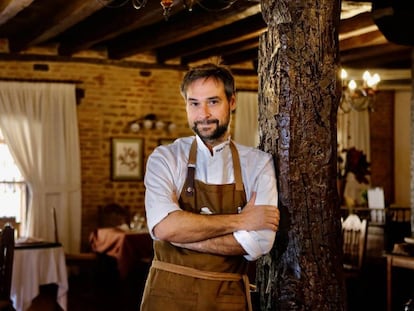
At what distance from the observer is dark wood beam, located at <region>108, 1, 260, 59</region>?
7.64 meters

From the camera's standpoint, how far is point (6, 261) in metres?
5.77

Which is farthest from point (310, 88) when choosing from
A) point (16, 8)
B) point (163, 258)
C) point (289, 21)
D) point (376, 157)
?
point (376, 157)

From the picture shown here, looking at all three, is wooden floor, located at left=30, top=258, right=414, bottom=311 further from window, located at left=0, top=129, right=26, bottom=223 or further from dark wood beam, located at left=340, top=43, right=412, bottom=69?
dark wood beam, located at left=340, top=43, right=412, bottom=69

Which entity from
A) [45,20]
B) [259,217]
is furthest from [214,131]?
[45,20]

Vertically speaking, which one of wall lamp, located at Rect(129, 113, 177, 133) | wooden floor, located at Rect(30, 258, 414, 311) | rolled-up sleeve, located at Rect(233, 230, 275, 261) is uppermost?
wall lamp, located at Rect(129, 113, 177, 133)

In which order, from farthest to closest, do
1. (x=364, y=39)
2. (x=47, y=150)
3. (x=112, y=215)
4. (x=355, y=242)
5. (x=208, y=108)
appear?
(x=112, y=215)
(x=47, y=150)
(x=364, y=39)
(x=355, y=242)
(x=208, y=108)

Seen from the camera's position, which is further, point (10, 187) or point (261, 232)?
point (10, 187)

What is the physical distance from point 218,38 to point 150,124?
1.98m

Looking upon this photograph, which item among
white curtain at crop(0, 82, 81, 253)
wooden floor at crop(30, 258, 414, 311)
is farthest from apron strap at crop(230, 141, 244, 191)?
white curtain at crop(0, 82, 81, 253)

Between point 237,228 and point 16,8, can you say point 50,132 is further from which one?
point 237,228

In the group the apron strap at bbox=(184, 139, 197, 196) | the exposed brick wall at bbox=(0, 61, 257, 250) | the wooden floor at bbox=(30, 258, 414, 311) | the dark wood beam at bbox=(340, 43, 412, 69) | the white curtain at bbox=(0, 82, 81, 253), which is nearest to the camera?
the apron strap at bbox=(184, 139, 197, 196)

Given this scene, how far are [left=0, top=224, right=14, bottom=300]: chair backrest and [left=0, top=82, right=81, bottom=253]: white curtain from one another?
4.28 m

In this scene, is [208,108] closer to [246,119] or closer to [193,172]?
[193,172]

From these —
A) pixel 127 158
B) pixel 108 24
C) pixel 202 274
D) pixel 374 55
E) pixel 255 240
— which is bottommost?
pixel 202 274
